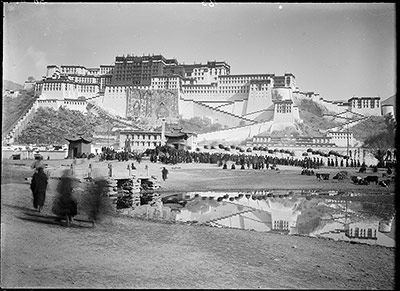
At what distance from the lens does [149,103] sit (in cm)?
541

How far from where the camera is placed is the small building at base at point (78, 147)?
13.3ft

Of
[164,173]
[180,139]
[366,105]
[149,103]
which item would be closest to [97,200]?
[164,173]

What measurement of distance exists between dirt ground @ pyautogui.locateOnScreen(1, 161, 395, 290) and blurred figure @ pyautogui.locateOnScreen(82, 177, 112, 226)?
0.10m

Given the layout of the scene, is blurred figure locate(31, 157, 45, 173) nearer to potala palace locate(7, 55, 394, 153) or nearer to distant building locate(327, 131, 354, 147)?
potala palace locate(7, 55, 394, 153)

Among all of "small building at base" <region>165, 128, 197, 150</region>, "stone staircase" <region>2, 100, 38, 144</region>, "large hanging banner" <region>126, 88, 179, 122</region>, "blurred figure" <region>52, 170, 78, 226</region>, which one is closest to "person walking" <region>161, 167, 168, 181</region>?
"small building at base" <region>165, 128, 197, 150</region>

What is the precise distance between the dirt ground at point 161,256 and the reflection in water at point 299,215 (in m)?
0.21

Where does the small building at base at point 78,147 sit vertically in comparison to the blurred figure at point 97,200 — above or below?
above

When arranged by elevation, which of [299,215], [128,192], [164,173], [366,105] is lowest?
[299,215]

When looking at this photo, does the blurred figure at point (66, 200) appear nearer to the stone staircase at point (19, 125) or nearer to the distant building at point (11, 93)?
the stone staircase at point (19, 125)

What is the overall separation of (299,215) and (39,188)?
9.54 feet

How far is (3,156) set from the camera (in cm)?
370

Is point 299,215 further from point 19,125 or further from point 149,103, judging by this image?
point 19,125

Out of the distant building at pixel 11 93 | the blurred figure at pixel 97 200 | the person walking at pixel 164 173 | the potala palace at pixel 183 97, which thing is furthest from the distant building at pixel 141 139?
the distant building at pixel 11 93

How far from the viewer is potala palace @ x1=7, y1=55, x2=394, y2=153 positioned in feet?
13.5
